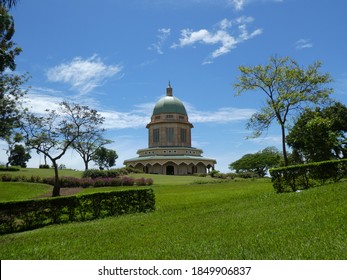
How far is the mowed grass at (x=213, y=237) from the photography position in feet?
21.3

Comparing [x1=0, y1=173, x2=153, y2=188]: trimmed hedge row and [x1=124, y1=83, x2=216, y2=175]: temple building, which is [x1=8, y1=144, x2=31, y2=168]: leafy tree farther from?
→ [x1=0, y1=173, x2=153, y2=188]: trimmed hedge row

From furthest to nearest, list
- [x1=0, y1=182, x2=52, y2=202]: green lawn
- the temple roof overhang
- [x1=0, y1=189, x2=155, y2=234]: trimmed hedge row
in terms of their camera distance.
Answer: the temple roof overhang, [x1=0, y1=182, x2=52, y2=202]: green lawn, [x1=0, y1=189, x2=155, y2=234]: trimmed hedge row

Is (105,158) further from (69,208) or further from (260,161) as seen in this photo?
(69,208)

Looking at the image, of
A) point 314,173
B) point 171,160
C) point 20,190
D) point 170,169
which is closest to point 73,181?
point 20,190

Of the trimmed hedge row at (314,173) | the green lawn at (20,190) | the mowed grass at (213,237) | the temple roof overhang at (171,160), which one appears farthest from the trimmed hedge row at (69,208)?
the temple roof overhang at (171,160)

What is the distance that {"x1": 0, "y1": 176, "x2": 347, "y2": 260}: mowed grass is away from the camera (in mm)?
6492

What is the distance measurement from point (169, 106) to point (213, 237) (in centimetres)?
6480

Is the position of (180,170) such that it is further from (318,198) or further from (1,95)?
(318,198)

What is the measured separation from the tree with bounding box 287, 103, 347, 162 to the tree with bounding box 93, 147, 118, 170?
48.0m

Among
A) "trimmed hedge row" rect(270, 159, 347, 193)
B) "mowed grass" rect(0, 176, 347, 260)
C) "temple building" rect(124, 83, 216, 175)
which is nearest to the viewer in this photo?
"mowed grass" rect(0, 176, 347, 260)

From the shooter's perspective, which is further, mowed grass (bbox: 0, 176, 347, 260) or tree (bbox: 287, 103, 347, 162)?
tree (bbox: 287, 103, 347, 162)

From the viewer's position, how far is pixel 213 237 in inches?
322

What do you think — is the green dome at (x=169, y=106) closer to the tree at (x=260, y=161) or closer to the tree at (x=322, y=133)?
the tree at (x=260, y=161)

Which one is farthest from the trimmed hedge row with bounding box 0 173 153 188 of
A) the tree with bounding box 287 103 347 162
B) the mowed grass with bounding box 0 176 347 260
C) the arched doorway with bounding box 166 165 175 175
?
the arched doorway with bounding box 166 165 175 175
